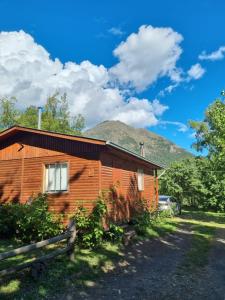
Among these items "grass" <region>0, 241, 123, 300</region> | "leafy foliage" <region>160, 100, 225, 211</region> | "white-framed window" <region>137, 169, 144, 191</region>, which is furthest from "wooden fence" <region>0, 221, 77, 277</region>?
"leafy foliage" <region>160, 100, 225, 211</region>

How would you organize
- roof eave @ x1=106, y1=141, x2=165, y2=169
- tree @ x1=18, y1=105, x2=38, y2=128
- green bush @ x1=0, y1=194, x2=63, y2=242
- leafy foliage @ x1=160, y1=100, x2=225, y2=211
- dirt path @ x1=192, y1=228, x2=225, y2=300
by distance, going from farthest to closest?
tree @ x1=18, y1=105, x2=38, y2=128 → leafy foliage @ x1=160, y1=100, x2=225, y2=211 → roof eave @ x1=106, y1=141, x2=165, y2=169 → green bush @ x1=0, y1=194, x2=63, y2=242 → dirt path @ x1=192, y1=228, x2=225, y2=300

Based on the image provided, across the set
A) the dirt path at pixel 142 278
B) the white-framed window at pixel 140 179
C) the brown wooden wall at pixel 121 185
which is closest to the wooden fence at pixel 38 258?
the dirt path at pixel 142 278

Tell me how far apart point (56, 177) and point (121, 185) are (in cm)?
361

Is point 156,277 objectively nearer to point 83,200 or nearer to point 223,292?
point 223,292

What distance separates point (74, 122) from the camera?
53.2 m

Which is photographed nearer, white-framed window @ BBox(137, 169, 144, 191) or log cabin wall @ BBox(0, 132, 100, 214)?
log cabin wall @ BBox(0, 132, 100, 214)

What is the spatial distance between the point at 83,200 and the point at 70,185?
3.48 feet

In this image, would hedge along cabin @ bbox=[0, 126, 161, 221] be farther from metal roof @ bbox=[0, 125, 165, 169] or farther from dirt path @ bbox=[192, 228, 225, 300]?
dirt path @ bbox=[192, 228, 225, 300]

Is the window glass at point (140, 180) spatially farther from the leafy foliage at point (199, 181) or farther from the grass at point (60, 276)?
the leafy foliage at point (199, 181)

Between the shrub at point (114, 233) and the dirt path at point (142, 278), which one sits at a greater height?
the shrub at point (114, 233)

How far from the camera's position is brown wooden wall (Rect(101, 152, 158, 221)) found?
1416cm

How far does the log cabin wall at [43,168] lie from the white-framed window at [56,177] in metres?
0.21

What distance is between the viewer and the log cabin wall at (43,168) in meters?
13.4

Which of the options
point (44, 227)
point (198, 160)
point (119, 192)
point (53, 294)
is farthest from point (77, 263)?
point (198, 160)
